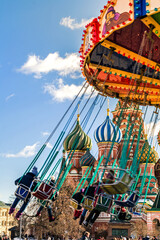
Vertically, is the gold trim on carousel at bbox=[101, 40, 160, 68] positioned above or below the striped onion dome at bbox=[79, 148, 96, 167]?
below

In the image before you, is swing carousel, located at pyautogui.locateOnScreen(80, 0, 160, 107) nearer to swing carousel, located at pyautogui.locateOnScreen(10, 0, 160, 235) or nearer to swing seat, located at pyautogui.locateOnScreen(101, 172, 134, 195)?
swing carousel, located at pyautogui.locateOnScreen(10, 0, 160, 235)

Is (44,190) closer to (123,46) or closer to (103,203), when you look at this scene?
(103,203)

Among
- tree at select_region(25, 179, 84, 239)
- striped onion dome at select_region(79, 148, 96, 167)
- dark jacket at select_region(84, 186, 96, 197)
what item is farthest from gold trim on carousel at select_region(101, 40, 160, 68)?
striped onion dome at select_region(79, 148, 96, 167)

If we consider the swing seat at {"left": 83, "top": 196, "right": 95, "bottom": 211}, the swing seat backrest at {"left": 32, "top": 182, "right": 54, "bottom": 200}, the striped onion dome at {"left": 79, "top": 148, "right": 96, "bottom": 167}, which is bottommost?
the swing seat backrest at {"left": 32, "top": 182, "right": 54, "bottom": 200}

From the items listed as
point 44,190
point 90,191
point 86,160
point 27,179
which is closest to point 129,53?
point 90,191

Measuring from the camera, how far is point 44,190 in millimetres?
8289

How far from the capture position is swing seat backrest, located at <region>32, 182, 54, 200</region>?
8266 millimetres

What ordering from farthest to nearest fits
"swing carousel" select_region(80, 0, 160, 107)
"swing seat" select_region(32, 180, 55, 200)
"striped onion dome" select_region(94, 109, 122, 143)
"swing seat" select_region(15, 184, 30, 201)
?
"striped onion dome" select_region(94, 109, 122, 143) → "swing seat" select_region(15, 184, 30, 201) → "swing seat" select_region(32, 180, 55, 200) → "swing carousel" select_region(80, 0, 160, 107)

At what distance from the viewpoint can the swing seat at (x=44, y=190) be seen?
27.1ft

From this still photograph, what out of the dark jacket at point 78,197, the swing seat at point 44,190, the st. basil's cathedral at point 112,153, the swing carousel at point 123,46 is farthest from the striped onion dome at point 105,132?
the swing seat at point 44,190

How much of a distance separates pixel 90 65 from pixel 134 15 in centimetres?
293

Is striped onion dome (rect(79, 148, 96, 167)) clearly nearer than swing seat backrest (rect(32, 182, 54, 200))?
No

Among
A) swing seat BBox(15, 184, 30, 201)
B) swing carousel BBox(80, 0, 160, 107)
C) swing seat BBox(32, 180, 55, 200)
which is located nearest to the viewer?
swing carousel BBox(80, 0, 160, 107)

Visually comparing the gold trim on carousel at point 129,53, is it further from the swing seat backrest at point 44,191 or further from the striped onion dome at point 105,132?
the striped onion dome at point 105,132
